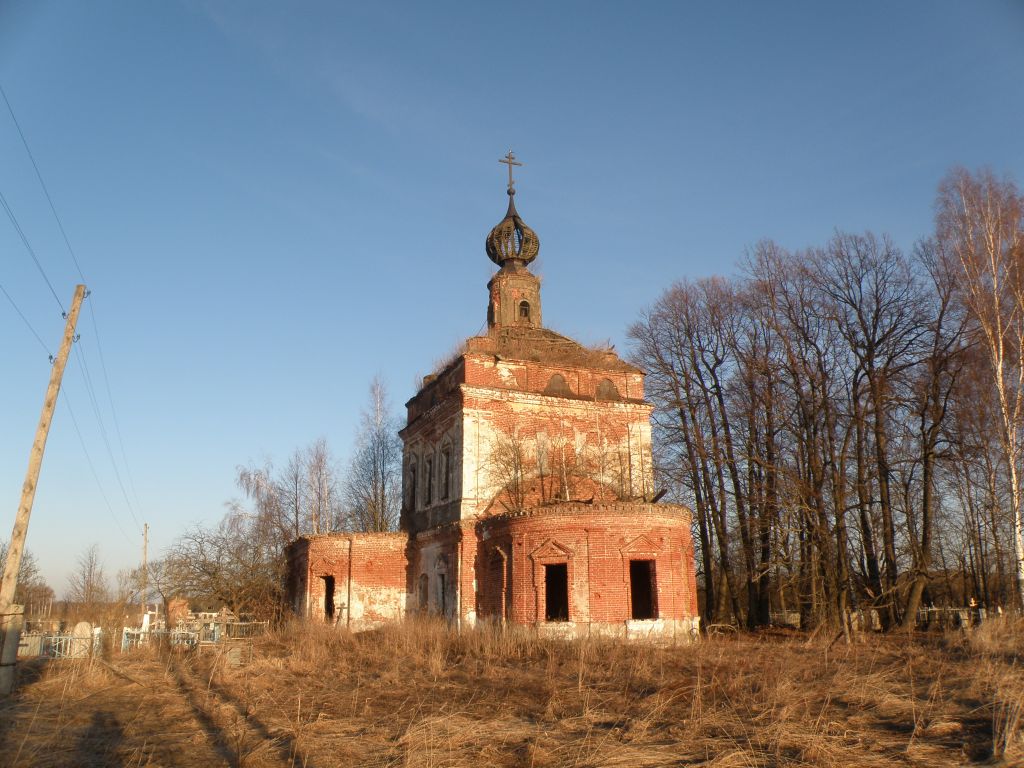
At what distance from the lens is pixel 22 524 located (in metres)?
12.3

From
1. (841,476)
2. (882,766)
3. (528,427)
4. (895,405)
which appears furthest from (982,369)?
(882,766)

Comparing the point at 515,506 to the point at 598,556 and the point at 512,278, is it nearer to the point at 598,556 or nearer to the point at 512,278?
the point at 598,556

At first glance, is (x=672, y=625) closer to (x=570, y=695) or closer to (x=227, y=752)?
(x=570, y=695)

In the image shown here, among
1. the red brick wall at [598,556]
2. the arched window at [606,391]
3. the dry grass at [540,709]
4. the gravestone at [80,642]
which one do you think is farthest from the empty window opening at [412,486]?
the dry grass at [540,709]

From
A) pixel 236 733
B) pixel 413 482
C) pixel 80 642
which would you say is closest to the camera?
pixel 236 733

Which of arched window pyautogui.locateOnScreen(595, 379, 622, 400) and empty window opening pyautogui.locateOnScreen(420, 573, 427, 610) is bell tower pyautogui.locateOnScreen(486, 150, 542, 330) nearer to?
arched window pyautogui.locateOnScreen(595, 379, 622, 400)

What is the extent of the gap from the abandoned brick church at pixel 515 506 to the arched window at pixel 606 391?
0.05 meters

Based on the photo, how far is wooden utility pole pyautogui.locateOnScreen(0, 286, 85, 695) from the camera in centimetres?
1154

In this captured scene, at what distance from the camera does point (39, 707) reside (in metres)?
9.97

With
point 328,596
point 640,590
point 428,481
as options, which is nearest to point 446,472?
point 428,481

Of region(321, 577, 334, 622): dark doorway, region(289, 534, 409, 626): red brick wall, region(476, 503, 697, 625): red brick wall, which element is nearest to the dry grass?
region(476, 503, 697, 625): red brick wall

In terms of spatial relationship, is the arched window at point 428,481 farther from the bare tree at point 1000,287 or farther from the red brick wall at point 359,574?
the bare tree at point 1000,287

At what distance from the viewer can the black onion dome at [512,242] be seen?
28.7 metres

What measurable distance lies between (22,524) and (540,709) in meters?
8.84
